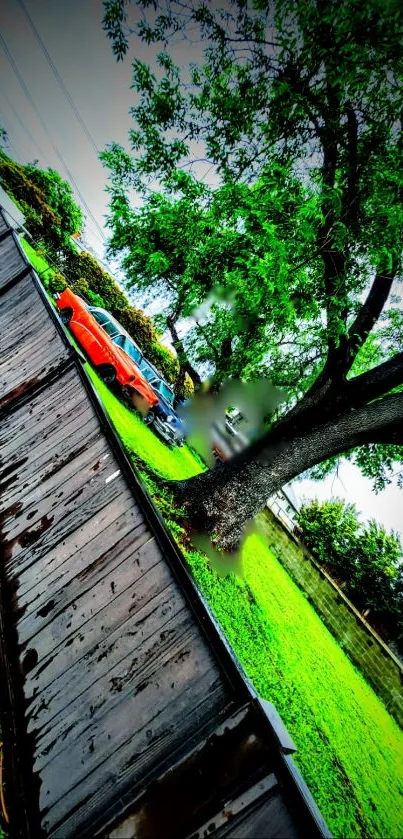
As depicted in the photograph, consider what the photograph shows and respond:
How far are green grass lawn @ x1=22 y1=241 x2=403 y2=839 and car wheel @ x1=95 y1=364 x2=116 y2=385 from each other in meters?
3.86

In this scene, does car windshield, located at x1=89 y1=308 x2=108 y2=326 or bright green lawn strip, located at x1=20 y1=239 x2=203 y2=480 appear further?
car windshield, located at x1=89 y1=308 x2=108 y2=326

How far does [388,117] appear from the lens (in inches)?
143

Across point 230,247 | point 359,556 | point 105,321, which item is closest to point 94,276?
point 105,321

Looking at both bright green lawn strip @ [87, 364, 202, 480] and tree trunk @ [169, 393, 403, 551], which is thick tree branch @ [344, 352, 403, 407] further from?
bright green lawn strip @ [87, 364, 202, 480]

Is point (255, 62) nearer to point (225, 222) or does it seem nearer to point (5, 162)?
point (225, 222)

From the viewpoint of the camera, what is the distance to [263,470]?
5.16 meters

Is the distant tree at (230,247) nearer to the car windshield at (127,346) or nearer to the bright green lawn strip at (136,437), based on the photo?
the bright green lawn strip at (136,437)

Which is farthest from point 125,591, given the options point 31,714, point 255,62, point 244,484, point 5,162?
point 5,162

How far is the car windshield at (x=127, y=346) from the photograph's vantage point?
31.0ft

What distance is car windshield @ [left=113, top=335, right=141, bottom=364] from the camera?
31.0 ft

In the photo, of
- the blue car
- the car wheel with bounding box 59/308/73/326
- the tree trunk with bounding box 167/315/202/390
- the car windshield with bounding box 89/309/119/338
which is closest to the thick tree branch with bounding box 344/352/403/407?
the tree trunk with bounding box 167/315/202/390

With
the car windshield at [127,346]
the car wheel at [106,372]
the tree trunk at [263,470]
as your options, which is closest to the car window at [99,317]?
the car windshield at [127,346]

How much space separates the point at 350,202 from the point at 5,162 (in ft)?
61.9

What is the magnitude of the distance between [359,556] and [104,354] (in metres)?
11.6
